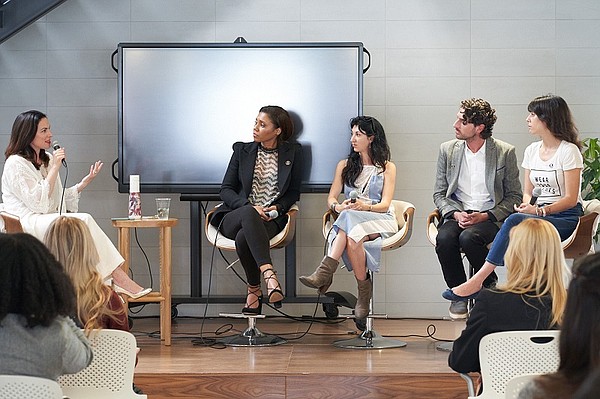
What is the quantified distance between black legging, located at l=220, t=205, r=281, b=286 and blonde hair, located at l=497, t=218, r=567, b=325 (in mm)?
2249

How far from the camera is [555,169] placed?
5254 mm

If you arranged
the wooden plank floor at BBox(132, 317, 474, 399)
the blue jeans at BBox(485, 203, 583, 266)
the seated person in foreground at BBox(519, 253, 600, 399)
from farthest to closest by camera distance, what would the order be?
1. the blue jeans at BBox(485, 203, 583, 266)
2. the wooden plank floor at BBox(132, 317, 474, 399)
3. the seated person in foreground at BBox(519, 253, 600, 399)

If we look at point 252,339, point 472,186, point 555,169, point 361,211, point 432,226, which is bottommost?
point 252,339

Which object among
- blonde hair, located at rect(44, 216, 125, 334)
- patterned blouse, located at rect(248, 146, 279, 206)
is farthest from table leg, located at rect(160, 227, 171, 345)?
blonde hair, located at rect(44, 216, 125, 334)

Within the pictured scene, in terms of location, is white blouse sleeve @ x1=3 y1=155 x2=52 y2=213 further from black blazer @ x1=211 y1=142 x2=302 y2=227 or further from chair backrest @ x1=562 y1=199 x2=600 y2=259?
chair backrest @ x1=562 y1=199 x2=600 y2=259

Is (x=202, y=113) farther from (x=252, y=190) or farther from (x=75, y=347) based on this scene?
(x=75, y=347)

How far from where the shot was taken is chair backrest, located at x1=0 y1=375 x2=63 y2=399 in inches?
90.3

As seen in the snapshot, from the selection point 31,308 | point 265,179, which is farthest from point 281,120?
point 31,308

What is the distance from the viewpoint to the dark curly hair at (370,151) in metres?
5.58

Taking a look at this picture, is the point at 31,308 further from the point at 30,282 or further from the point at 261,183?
the point at 261,183

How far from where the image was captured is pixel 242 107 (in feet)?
20.0

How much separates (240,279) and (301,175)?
3.66ft

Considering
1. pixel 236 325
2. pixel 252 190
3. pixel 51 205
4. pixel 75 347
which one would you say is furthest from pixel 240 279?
pixel 75 347

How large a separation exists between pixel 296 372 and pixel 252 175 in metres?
1.57
